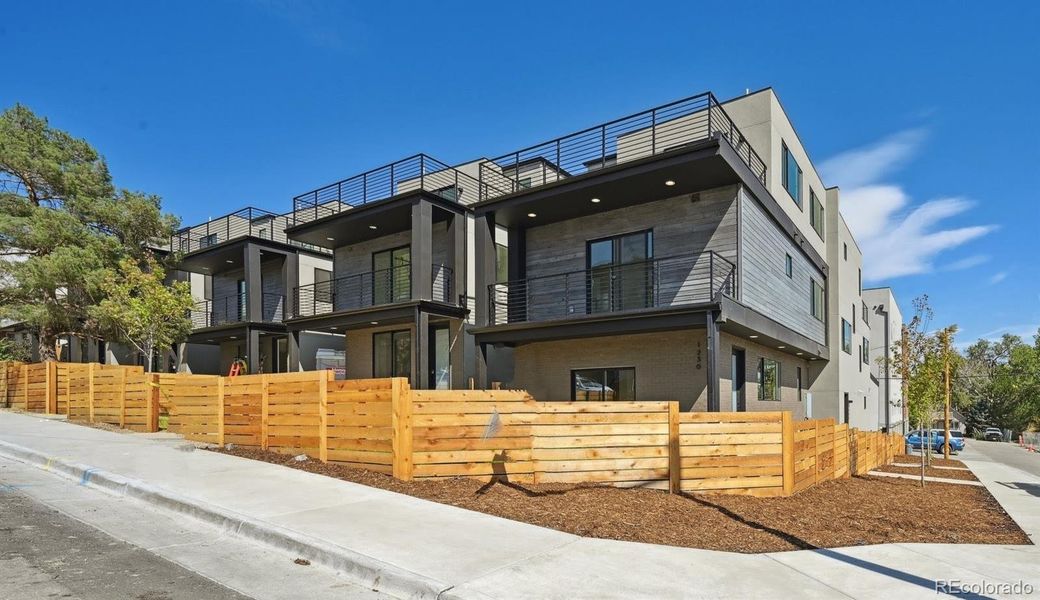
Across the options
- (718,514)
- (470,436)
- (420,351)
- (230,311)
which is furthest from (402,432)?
(230,311)

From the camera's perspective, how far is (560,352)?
1798 centimetres

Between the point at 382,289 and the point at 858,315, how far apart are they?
Result: 23967 millimetres

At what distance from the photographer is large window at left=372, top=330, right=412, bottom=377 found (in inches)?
835

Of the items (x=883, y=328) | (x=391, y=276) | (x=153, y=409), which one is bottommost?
(x=153, y=409)

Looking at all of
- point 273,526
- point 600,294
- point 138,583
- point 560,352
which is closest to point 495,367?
point 560,352

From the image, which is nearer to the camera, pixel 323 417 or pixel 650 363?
pixel 323 417

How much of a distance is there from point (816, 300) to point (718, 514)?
17.9 m

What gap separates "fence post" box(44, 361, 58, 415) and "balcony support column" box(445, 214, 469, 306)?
13773 millimetres

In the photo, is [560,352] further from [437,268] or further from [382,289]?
[382,289]

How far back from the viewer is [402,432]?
10.1 m

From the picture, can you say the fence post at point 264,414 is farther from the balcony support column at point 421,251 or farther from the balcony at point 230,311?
the balcony at point 230,311

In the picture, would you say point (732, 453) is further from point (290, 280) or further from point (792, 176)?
point (290, 280)

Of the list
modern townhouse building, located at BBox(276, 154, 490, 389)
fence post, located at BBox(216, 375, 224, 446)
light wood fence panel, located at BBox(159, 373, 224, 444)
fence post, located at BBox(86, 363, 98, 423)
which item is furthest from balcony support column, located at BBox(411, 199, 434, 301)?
fence post, located at BBox(86, 363, 98, 423)

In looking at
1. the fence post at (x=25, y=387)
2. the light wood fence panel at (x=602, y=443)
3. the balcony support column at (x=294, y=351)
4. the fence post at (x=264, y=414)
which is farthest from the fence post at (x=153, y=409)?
the light wood fence panel at (x=602, y=443)
